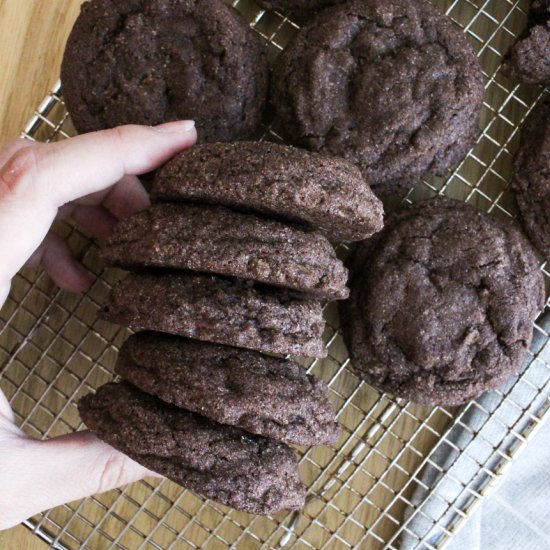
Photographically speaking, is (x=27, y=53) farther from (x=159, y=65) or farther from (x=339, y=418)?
(x=339, y=418)

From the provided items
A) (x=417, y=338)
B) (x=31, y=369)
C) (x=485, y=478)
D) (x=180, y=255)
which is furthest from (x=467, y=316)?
(x=31, y=369)

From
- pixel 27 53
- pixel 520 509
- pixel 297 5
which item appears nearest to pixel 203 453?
pixel 520 509

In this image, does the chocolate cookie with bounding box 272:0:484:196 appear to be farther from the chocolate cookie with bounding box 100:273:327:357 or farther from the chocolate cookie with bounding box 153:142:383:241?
the chocolate cookie with bounding box 100:273:327:357

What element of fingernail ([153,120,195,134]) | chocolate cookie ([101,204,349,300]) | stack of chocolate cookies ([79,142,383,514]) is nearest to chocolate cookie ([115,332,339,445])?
stack of chocolate cookies ([79,142,383,514])

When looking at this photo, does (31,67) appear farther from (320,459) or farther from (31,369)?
(320,459)

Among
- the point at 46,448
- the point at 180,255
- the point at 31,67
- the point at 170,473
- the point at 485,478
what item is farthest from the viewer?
the point at 31,67

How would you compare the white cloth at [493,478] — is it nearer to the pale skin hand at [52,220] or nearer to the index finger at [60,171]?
the pale skin hand at [52,220]
